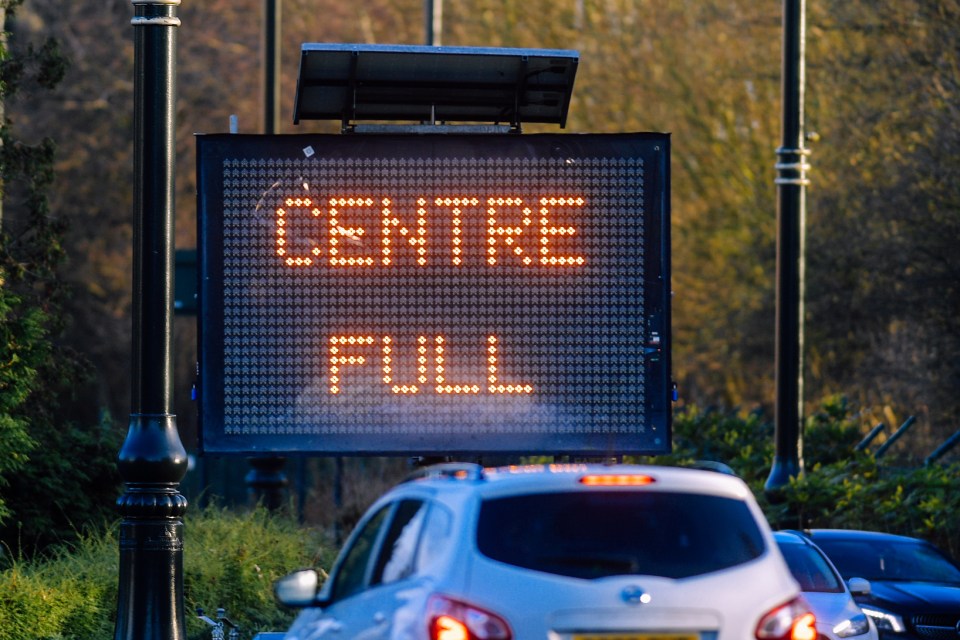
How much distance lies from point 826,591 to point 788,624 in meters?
6.75

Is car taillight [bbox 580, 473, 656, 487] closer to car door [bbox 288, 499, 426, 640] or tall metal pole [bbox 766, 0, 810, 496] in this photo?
car door [bbox 288, 499, 426, 640]

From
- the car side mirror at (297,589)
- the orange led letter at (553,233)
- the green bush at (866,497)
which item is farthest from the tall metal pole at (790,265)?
the car side mirror at (297,589)

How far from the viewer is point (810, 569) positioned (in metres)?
14.1

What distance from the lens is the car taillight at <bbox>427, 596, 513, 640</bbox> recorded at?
689 centimetres

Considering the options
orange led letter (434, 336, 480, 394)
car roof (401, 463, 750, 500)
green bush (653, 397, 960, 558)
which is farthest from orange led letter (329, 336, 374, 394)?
green bush (653, 397, 960, 558)

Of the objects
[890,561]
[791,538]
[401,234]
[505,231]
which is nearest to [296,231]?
[401,234]

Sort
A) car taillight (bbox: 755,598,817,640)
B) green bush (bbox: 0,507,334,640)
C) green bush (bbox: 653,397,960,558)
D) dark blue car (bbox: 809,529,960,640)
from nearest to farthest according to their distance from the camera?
car taillight (bbox: 755,598,817,640) → green bush (bbox: 0,507,334,640) → dark blue car (bbox: 809,529,960,640) → green bush (bbox: 653,397,960,558)

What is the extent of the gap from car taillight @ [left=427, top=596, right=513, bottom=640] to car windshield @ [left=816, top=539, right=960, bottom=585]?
9461 mm

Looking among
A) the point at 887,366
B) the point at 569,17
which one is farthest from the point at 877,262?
the point at 569,17

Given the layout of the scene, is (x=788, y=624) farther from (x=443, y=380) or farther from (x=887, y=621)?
(x=887, y=621)

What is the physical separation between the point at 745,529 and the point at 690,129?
1263 inches

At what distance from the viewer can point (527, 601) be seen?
22.9 feet

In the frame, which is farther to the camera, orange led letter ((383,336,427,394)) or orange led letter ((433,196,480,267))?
orange led letter ((433,196,480,267))

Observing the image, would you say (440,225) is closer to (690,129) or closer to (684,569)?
(684,569)
